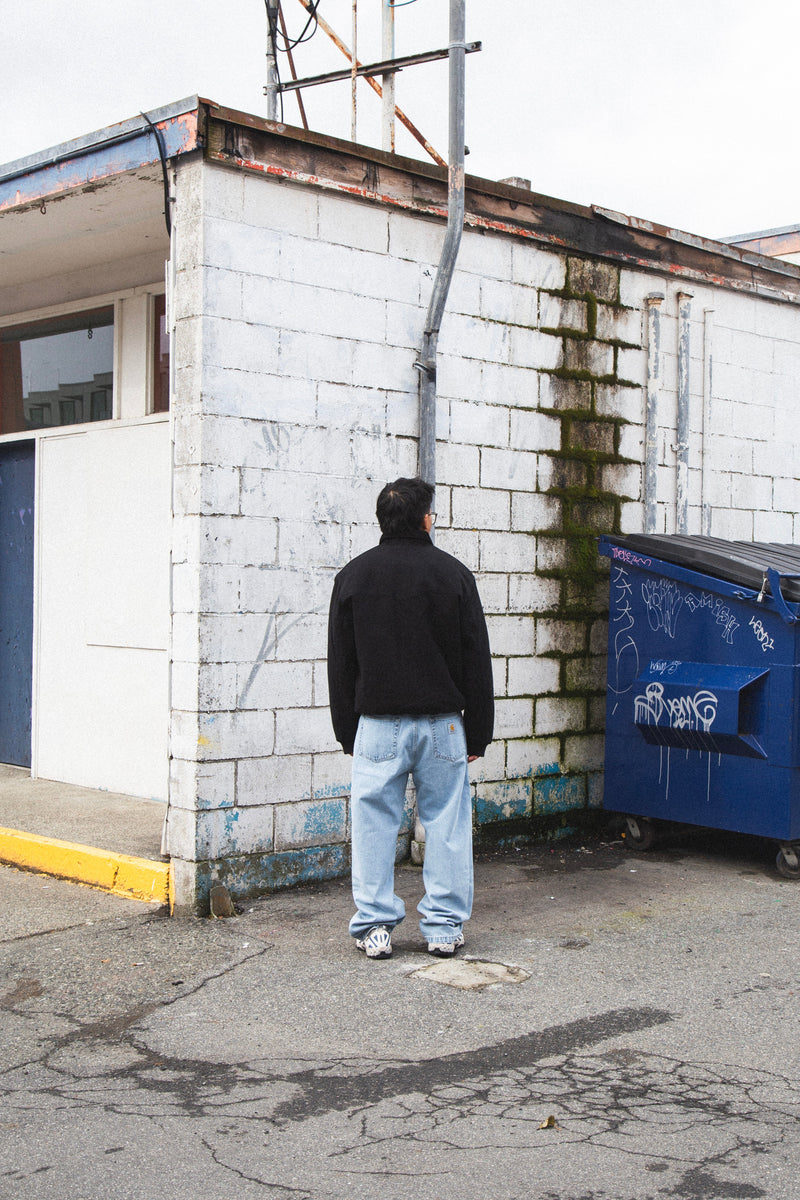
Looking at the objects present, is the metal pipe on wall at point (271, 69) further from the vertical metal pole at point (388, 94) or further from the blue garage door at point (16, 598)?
the blue garage door at point (16, 598)

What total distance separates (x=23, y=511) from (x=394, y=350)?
3.69 meters

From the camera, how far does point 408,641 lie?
15.8 feet

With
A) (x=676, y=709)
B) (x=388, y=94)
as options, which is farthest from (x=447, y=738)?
(x=388, y=94)

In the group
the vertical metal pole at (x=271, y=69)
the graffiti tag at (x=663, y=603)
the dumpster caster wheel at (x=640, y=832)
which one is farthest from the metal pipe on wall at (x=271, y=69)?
the dumpster caster wheel at (x=640, y=832)

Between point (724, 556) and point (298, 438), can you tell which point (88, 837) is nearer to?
point (298, 438)

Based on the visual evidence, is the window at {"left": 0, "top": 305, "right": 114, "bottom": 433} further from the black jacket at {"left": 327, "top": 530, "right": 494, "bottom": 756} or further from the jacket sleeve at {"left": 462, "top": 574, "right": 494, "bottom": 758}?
the jacket sleeve at {"left": 462, "top": 574, "right": 494, "bottom": 758}

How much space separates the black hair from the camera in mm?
4949

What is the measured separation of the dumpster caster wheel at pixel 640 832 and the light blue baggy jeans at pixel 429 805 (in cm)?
219

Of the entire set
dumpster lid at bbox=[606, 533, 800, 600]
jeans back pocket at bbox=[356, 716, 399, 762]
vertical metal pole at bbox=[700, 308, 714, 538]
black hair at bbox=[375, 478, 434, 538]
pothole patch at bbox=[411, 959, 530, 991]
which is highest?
vertical metal pole at bbox=[700, 308, 714, 538]

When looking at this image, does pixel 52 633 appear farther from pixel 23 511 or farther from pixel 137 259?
pixel 137 259

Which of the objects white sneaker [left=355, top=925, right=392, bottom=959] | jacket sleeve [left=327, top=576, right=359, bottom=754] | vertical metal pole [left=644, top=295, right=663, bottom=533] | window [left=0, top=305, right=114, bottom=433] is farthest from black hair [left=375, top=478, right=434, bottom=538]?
window [left=0, top=305, right=114, bottom=433]

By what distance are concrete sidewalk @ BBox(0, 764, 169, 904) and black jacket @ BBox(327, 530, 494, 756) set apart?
4.98 ft

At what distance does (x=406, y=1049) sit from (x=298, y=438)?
3.06 meters

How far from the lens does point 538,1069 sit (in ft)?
12.4
